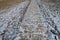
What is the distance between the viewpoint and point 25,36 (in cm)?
147

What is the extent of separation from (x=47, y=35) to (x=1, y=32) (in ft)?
2.08

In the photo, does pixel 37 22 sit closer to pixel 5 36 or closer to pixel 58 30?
pixel 58 30

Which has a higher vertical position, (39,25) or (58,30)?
(39,25)

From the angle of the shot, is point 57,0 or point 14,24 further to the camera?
point 57,0

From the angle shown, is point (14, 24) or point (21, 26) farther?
point (14, 24)

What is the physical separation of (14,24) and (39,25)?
36 cm

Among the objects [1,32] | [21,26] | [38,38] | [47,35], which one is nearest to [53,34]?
[47,35]

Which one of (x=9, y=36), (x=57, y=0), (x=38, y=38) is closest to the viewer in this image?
(x=38, y=38)

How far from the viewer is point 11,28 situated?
1807 millimetres

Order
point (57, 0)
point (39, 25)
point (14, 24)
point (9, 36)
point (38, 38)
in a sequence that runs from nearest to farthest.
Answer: point (38, 38), point (9, 36), point (39, 25), point (14, 24), point (57, 0)

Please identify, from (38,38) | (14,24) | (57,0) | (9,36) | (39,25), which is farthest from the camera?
(57,0)

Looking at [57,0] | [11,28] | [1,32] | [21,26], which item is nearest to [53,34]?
[21,26]

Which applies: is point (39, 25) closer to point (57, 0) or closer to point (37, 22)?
point (37, 22)

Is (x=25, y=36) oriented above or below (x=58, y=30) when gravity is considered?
above
